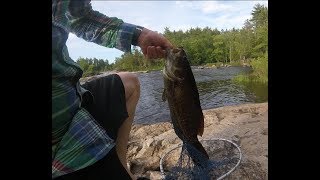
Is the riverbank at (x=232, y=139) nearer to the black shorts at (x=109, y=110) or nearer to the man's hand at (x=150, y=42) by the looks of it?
the black shorts at (x=109, y=110)

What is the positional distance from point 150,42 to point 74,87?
0.54m

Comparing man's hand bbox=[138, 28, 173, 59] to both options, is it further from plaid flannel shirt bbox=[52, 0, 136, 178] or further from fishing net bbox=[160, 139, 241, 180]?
fishing net bbox=[160, 139, 241, 180]

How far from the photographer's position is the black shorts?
203cm

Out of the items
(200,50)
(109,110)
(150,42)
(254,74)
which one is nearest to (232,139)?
(200,50)

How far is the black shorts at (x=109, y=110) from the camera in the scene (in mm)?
2029

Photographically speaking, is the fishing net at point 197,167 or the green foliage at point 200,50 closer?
the green foliage at point 200,50

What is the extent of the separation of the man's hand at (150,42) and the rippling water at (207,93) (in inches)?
148

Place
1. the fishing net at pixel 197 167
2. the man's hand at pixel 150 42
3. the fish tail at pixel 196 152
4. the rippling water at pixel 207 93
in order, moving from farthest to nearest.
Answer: the rippling water at pixel 207 93
the fishing net at pixel 197 167
the fish tail at pixel 196 152
the man's hand at pixel 150 42

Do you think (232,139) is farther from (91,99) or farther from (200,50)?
(91,99)

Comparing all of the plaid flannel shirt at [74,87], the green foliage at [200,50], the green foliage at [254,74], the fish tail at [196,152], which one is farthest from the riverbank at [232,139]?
the green foliage at [254,74]

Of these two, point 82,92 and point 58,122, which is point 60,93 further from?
point 82,92

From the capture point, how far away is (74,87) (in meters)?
1.92

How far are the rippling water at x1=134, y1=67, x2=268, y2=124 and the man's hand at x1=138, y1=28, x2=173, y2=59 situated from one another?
3.76 metres
